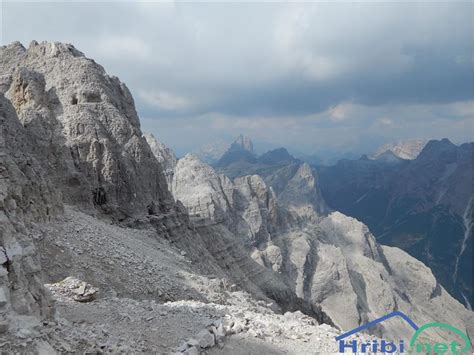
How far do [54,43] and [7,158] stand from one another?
105 ft

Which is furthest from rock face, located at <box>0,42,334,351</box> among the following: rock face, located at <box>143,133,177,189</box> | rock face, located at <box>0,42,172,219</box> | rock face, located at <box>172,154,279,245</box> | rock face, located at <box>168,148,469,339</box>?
rock face, located at <box>143,133,177,189</box>

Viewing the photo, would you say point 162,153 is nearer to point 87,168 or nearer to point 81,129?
point 81,129

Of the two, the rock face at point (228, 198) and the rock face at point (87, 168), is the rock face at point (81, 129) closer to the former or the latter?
the rock face at point (87, 168)

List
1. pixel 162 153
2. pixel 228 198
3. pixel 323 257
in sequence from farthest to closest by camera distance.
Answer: pixel 162 153
pixel 228 198
pixel 323 257

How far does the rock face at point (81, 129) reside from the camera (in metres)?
37.3

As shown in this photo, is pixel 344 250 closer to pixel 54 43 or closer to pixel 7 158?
pixel 54 43

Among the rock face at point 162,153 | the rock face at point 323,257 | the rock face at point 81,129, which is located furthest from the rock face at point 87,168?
the rock face at point 162,153

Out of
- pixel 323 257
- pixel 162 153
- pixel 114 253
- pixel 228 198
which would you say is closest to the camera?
pixel 114 253

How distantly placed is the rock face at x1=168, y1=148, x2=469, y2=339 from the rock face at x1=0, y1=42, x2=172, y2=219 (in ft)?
105

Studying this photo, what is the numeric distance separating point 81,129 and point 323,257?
7445 cm

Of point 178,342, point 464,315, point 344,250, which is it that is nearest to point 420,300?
point 464,315

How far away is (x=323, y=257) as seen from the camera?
333 feet

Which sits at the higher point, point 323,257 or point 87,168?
point 87,168

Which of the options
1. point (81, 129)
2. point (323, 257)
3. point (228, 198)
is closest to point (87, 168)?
point (81, 129)
